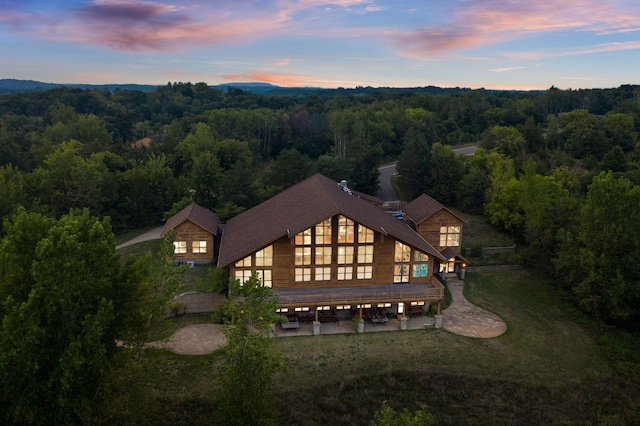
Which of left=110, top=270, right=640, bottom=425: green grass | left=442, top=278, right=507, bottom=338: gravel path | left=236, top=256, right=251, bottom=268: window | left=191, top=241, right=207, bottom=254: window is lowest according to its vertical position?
left=110, top=270, right=640, bottom=425: green grass

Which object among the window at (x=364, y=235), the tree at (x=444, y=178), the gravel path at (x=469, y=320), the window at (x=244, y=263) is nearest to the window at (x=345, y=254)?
the window at (x=364, y=235)

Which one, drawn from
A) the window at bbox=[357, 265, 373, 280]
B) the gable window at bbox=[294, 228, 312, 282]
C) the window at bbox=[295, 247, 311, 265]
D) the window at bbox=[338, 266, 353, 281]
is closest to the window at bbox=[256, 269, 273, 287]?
the gable window at bbox=[294, 228, 312, 282]

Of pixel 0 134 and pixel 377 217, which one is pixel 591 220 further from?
pixel 0 134

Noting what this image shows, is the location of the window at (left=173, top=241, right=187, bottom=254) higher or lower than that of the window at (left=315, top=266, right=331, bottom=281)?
lower

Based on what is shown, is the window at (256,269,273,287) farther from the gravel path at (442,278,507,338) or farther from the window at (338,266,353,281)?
the gravel path at (442,278,507,338)

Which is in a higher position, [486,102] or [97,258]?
[486,102]

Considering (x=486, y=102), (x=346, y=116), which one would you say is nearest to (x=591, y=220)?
(x=346, y=116)
